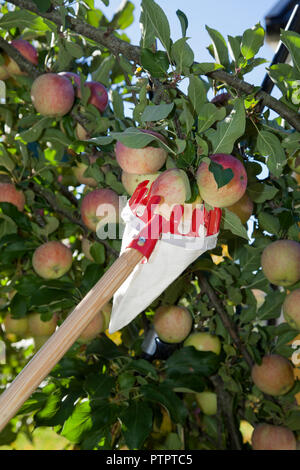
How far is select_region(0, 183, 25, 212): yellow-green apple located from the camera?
107 centimetres

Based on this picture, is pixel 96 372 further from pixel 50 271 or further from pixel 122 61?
pixel 122 61

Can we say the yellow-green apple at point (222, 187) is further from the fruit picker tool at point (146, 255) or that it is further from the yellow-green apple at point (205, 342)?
the yellow-green apple at point (205, 342)

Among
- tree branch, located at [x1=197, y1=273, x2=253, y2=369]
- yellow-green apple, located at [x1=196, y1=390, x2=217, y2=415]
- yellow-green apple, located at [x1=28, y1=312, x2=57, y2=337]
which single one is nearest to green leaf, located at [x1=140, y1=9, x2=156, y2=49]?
tree branch, located at [x1=197, y1=273, x2=253, y2=369]

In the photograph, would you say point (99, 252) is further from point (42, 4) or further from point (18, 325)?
point (42, 4)

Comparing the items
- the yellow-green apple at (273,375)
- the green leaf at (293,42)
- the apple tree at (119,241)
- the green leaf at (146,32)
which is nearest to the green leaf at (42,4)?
the apple tree at (119,241)

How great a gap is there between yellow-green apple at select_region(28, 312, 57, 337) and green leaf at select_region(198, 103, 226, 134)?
64 centimetres

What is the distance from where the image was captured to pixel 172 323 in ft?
3.69

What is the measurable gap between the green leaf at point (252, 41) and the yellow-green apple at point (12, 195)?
590 millimetres

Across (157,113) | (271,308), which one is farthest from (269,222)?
(157,113)

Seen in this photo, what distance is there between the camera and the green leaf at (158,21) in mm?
699

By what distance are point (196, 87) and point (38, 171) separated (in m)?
0.56

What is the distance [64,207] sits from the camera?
120 centimetres

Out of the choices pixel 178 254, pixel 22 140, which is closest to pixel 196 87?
pixel 178 254

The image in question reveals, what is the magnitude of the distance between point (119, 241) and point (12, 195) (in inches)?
10.6
